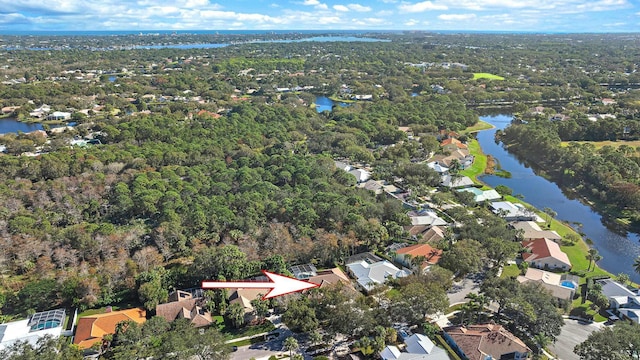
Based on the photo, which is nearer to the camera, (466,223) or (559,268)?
(559,268)

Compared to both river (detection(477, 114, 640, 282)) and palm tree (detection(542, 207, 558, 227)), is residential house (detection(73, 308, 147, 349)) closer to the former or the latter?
river (detection(477, 114, 640, 282))

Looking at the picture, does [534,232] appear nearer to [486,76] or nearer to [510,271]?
[510,271]

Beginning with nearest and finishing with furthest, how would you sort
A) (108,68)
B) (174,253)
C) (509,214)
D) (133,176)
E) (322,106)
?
(174,253), (509,214), (133,176), (322,106), (108,68)

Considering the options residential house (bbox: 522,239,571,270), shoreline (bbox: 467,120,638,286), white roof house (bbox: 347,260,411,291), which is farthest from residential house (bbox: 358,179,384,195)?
residential house (bbox: 522,239,571,270)

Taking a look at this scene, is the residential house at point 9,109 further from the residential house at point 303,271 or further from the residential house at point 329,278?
the residential house at point 329,278

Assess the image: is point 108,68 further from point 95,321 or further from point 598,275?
point 598,275

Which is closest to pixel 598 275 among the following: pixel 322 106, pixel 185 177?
pixel 185 177
